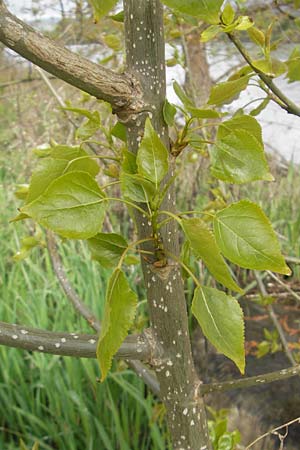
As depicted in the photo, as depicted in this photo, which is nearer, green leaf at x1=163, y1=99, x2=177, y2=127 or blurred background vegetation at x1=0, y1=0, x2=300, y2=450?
green leaf at x1=163, y1=99, x2=177, y2=127

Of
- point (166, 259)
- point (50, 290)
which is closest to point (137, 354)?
point (166, 259)

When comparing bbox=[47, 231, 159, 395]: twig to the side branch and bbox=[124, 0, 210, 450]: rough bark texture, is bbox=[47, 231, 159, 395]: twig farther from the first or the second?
the side branch

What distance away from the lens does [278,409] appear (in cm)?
140

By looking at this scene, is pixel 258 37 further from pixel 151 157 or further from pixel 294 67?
pixel 151 157

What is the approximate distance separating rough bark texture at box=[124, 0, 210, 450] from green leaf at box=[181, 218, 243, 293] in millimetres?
96

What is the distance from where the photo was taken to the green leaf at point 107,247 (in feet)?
1.68

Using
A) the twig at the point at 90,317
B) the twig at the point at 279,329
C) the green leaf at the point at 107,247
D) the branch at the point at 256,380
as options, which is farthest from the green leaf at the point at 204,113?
the twig at the point at 279,329

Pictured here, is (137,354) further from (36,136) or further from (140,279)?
(36,136)

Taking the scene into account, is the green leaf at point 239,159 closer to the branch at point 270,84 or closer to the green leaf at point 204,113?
Answer: the green leaf at point 204,113

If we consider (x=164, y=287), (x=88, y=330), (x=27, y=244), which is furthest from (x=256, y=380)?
Answer: (x=88, y=330)

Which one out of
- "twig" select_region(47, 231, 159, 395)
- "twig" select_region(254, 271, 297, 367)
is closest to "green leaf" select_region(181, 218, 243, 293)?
"twig" select_region(47, 231, 159, 395)

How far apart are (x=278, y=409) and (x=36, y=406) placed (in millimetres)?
664

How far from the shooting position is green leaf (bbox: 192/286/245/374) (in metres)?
0.43

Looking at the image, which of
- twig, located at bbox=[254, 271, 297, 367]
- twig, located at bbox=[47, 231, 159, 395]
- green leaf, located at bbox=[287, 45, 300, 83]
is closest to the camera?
green leaf, located at bbox=[287, 45, 300, 83]
